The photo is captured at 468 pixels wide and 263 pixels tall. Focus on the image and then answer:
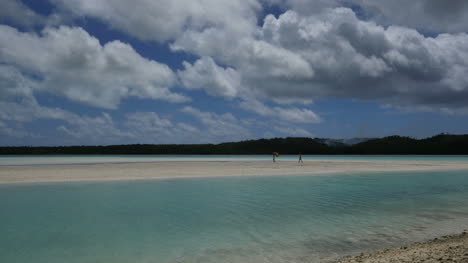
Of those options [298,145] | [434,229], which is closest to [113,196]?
[434,229]

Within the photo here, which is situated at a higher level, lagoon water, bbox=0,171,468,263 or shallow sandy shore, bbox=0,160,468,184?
shallow sandy shore, bbox=0,160,468,184

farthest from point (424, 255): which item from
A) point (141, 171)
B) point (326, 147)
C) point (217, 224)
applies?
point (326, 147)

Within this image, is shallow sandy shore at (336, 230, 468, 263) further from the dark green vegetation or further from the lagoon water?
the dark green vegetation

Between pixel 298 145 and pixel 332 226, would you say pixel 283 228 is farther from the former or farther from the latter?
pixel 298 145

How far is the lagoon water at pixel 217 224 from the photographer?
317 inches

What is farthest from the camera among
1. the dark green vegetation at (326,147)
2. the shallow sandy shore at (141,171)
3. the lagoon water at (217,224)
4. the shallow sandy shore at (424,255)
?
the dark green vegetation at (326,147)

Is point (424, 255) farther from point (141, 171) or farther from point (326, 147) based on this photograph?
point (326, 147)

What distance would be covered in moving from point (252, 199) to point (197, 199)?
2.55 m

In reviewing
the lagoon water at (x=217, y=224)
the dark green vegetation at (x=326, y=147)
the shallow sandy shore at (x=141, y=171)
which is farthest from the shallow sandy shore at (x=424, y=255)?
the dark green vegetation at (x=326, y=147)

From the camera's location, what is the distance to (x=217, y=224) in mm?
11086

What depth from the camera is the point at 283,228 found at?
33.8 ft

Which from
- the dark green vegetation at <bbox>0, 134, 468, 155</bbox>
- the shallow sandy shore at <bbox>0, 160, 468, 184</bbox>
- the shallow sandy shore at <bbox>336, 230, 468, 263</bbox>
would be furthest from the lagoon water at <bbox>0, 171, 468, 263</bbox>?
the dark green vegetation at <bbox>0, 134, 468, 155</bbox>

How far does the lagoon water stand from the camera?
26.4 ft

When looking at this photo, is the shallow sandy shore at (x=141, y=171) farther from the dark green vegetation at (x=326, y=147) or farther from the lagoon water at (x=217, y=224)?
the dark green vegetation at (x=326, y=147)
